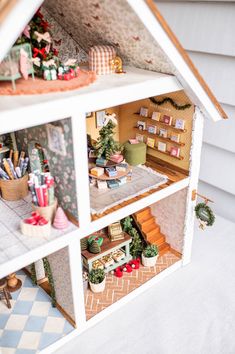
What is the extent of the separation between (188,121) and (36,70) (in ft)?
5.59

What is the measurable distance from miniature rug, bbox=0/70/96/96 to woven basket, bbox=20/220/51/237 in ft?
3.66

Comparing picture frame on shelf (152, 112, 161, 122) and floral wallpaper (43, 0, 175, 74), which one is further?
picture frame on shelf (152, 112, 161, 122)

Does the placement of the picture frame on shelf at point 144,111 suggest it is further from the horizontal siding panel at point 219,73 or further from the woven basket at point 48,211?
the woven basket at point 48,211

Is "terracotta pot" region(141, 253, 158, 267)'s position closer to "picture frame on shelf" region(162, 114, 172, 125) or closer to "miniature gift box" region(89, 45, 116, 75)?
"picture frame on shelf" region(162, 114, 172, 125)

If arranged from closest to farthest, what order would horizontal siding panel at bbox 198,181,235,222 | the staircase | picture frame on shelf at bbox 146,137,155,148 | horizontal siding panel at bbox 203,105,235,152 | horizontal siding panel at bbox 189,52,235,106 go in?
picture frame on shelf at bbox 146,137,155,148, the staircase, horizontal siding panel at bbox 189,52,235,106, horizontal siding panel at bbox 203,105,235,152, horizontal siding panel at bbox 198,181,235,222

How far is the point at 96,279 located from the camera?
4395mm

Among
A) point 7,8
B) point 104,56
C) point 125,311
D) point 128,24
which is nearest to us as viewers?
point 7,8

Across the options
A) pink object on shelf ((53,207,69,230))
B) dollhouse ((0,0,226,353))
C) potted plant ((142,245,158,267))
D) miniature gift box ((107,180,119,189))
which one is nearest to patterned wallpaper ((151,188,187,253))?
dollhouse ((0,0,226,353))

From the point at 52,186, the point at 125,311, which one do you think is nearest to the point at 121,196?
the point at 52,186

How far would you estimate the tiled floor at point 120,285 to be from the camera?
4.31m

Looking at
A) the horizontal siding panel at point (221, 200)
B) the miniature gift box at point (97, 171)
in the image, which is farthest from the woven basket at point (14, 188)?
the horizontal siding panel at point (221, 200)

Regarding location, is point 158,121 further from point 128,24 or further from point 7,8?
point 7,8

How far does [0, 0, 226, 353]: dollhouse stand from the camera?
3.11m

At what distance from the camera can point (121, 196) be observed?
12.9ft
